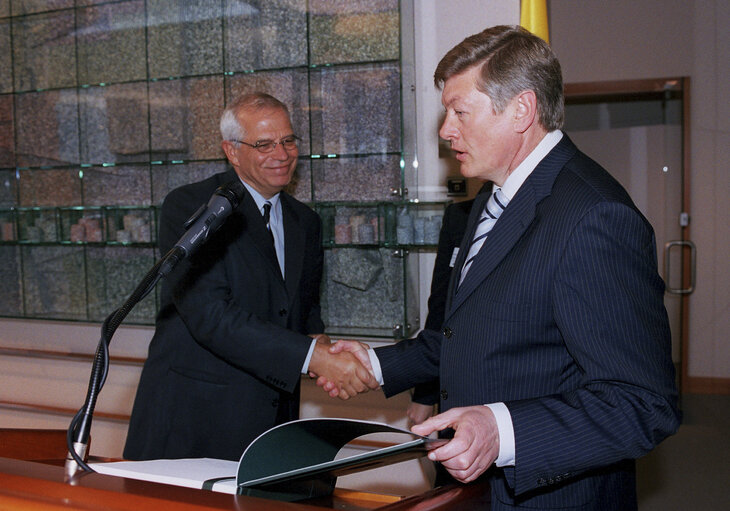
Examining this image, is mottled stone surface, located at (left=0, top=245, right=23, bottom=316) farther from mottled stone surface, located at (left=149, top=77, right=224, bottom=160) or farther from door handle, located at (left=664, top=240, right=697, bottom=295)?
door handle, located at (left=664, top=240, right=697, bottom=295)

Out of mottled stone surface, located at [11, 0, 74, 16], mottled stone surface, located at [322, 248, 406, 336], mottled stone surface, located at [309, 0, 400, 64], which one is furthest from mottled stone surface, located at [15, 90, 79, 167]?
mottled stone surface, located at [322, 248, 406, 336]

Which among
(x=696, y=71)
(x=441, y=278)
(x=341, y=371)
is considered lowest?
(x=341, y=371)

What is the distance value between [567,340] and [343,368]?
37.9 inches

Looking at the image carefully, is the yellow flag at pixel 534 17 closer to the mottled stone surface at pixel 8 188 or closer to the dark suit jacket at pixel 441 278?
the dark suit jacket at pixel 441 278

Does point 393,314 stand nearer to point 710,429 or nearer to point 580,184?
point 710,429

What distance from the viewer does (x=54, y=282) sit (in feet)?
12.9

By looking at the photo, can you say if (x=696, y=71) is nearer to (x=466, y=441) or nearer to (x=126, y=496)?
(x=466, y=441)

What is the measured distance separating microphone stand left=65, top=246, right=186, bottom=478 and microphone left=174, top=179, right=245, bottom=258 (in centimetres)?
2

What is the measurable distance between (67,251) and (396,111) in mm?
1993

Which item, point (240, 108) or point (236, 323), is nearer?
point (236, 323)

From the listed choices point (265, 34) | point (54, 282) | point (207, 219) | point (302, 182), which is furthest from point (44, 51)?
point (207, 219)

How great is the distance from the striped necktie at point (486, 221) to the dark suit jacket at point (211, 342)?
74cm

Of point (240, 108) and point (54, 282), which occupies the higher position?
point (240, 108)

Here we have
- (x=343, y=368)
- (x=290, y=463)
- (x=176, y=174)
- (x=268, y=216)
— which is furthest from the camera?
(x=176, y=174)
